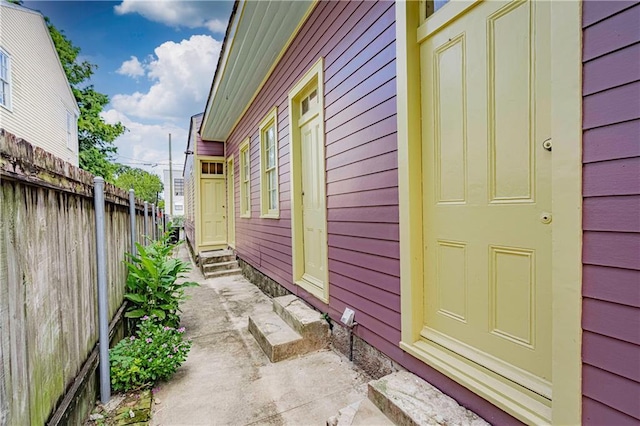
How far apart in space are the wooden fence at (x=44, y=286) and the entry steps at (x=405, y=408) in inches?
51.9

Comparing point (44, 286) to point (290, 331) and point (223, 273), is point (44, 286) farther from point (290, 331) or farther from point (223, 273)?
point (223, 273)

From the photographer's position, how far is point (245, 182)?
Answer: 20.9 ft

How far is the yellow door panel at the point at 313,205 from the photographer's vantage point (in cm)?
321

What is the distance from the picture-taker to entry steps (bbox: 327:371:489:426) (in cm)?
148

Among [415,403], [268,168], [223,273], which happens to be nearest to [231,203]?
[223,273]

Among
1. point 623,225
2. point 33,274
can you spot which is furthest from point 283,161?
point 623,225

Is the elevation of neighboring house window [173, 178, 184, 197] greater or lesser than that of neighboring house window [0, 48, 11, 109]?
lesser

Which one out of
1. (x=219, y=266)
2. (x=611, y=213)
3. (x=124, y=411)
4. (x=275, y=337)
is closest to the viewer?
(x=611, y=213)

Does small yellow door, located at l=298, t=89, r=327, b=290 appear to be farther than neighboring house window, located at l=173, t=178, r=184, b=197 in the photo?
No

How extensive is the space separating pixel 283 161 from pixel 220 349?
236cm

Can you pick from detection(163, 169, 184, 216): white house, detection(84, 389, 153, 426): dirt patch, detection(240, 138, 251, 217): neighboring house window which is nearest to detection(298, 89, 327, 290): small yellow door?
detection(84, 389, 153, 426): dirt patch

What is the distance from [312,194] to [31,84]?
11.6 m

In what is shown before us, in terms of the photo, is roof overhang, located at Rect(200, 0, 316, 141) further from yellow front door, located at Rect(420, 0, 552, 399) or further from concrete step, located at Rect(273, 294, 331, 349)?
concrete step, located at Rect(273, 294, 331, 349)

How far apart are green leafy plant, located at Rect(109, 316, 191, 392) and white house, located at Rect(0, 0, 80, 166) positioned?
9.28 meters
